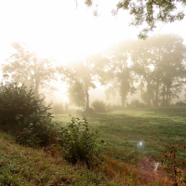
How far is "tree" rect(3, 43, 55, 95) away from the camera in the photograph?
79.7 ft

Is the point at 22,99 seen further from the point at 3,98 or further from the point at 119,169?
the point at 119,169

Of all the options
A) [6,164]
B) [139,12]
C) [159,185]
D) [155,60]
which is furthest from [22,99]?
[155,60]

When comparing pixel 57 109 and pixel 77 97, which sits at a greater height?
pixel 77 97

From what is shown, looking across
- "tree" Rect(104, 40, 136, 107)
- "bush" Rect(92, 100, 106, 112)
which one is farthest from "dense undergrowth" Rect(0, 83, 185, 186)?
"tree" Rect(104, 40, 136, 107)

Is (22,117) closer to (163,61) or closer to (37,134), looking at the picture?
(37,134)

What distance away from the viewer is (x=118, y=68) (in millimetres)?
34438

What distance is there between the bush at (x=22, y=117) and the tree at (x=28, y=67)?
1686cm

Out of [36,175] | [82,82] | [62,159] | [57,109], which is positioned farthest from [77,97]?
[36,175]

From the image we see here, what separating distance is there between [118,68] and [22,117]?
29.7 metres

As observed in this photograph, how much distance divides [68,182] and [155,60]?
3394 cm

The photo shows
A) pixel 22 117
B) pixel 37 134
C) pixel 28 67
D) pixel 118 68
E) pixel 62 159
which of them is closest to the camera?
pixel 62 159

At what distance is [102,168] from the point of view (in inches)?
159

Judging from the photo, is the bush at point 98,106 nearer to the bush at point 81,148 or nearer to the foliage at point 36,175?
the bush at point 81,148

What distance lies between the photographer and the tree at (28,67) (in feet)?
79.7
